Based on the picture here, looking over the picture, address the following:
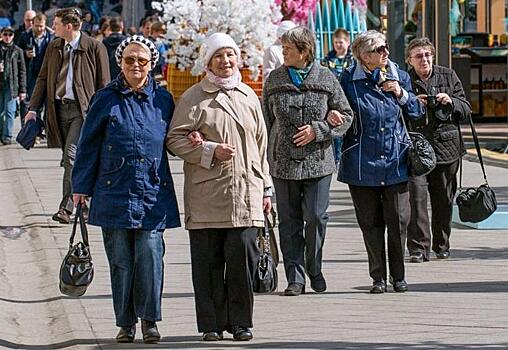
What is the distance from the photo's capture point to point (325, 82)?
1017 cm

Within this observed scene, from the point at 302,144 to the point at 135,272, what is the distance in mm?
1917

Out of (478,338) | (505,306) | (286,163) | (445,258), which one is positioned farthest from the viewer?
(445,258)

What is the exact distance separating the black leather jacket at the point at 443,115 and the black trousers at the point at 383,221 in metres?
1.30

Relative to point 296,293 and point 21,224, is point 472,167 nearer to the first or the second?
point 21,224

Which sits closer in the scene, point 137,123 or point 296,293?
point 137,123

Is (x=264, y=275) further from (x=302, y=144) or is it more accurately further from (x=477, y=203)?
(x=477, y=203)

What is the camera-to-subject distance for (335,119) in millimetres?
10031

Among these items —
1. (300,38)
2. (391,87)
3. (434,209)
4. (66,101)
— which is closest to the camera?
(300,38)

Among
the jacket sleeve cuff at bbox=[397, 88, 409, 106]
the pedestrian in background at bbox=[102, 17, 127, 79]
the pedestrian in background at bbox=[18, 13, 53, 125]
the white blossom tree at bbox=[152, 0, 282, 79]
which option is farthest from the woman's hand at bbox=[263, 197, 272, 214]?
the pedestrian in background at bbox=[18, 13, 53, 125]

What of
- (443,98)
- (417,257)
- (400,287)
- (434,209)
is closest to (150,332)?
(400,287)

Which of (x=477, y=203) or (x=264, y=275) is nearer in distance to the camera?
(x=264, y=275)

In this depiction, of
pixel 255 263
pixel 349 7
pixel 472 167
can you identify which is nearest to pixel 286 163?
pixel 255 263

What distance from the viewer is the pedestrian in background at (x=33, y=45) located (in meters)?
24.1

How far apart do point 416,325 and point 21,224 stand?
673cm
